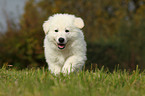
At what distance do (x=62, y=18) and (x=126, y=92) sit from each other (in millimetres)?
2566

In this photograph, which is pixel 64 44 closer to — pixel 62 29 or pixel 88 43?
pixel 62 29

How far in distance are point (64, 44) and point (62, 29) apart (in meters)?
0.32

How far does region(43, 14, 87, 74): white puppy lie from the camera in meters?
5.01

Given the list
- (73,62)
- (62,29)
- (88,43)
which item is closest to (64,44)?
(62,29)

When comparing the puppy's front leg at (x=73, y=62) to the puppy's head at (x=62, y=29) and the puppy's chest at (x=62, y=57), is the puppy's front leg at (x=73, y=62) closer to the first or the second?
the puppy's chest at (x=62, y=57)

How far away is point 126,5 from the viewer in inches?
696

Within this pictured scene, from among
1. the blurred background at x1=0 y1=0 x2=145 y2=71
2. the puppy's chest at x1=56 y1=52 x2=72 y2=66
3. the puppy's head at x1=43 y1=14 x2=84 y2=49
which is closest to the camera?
the puppy's head at x1=43 y1=14 x2=84 y2=49

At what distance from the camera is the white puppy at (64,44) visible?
16.5 ft

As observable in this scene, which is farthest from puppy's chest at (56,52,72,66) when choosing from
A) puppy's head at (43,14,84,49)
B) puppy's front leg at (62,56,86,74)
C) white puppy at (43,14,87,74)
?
puppy's head at (43,14,84,49)

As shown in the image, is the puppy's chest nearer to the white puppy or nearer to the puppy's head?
the white puppy

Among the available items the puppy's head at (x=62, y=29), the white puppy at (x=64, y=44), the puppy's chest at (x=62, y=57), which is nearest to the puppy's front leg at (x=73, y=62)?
the white puppy at (x=64, y=44)

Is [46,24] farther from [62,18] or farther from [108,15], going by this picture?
[108,15]

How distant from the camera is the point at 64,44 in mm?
5062

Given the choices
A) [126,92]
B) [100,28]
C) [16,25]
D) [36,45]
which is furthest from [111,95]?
[100,28]
